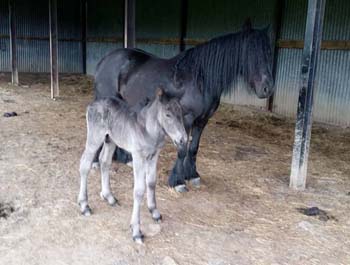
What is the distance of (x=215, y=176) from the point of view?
13.8ft

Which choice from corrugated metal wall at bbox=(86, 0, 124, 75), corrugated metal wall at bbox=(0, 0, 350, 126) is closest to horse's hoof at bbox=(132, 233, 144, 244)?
corrugated metal wall at bbox=(0, 0, 350, 126)

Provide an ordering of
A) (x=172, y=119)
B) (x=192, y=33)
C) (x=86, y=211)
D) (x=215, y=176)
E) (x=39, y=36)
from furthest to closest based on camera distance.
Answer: (x=39, y=36) < (x=192, y=33) < (x=215, y=176) < (x=86, y=211) < (x=172, y=119)

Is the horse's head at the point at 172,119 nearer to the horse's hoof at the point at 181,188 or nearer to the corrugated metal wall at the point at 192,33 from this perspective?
the horse's hoof at the point at 181,188

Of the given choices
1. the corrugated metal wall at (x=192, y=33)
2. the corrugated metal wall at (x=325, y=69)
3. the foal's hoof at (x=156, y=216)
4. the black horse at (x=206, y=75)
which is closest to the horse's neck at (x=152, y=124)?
the black horse at (x=206, y=75)

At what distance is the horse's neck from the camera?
8.68 ft

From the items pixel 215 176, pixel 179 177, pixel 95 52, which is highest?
pixel 95 52

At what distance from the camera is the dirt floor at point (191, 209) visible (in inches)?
102

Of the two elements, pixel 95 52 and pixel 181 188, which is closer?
pixel 181 188

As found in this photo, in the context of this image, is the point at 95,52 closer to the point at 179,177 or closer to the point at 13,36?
the point at 13,36

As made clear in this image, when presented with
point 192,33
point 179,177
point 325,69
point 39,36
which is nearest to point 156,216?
point 179,177

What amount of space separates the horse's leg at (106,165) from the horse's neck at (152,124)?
57 cm

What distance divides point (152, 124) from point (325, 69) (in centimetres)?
544

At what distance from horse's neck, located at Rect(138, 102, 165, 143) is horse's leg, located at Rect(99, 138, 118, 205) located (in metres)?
0.57

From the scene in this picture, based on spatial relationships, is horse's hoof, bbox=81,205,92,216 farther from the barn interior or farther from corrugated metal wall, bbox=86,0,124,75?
corrugated metal wall, bbox=86,0,124,75
